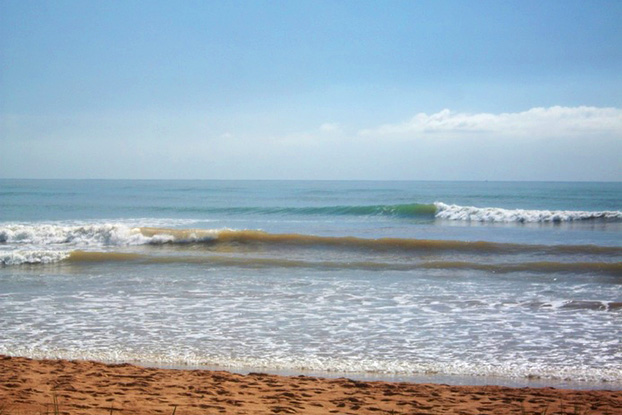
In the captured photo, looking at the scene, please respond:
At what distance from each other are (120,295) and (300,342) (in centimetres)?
487

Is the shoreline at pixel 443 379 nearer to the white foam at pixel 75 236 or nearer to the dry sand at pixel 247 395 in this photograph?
the dry sand at pixel 247 395

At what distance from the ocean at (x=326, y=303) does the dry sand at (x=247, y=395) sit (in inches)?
25.1

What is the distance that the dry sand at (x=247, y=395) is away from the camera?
5164 mm

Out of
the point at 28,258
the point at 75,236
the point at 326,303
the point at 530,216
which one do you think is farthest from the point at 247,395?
the point at 530,216

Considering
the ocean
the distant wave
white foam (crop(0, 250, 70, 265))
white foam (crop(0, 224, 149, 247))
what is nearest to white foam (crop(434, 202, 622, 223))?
the distant wave

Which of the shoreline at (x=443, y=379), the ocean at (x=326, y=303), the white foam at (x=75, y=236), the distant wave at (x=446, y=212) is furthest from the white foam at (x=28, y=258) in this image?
the distant wave at (x=446, y=212)

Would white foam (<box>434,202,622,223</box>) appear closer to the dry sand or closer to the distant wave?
the distant wave

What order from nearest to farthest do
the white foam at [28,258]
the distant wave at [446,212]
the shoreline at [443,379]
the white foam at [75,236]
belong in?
the shoreline at [443,379]
the white foam at [28,258]
the white foam at [75,236]
the distant wave at [446,212]

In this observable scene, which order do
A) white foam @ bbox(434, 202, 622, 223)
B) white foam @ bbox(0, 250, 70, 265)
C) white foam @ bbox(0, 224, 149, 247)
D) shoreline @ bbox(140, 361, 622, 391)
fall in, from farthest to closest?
white foam @ bbox(434, 202, 622, 223), white foam @ bbox(0, 224, 149, 247), white foam @ bbox(0, 250, 70, 265), shoreline @ bbox(140, 361, 622, 391)

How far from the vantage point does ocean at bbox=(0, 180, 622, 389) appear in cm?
722

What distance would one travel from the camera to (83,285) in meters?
12.5

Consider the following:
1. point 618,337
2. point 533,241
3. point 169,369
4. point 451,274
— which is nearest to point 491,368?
point 618,337

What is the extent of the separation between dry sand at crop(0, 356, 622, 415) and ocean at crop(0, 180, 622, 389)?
637 millimetres

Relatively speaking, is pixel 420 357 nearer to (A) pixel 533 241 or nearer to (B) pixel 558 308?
(B) pixel 558 308
